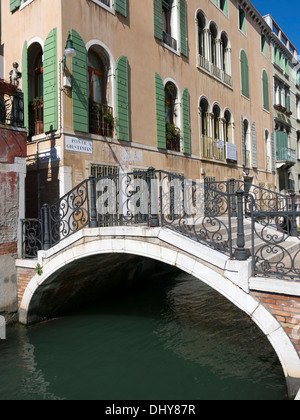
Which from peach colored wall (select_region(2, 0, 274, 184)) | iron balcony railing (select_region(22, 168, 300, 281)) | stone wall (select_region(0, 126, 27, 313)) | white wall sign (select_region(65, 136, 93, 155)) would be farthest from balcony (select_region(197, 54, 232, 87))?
stone wall (select_region(0, 126, 27, 313))

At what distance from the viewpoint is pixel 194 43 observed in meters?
11.9

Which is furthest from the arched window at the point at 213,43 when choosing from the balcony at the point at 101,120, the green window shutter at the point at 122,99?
the balcony at the point at 101,120

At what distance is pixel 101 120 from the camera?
27.3ft

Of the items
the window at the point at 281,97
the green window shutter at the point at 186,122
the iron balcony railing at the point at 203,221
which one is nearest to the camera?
the iron balcony railing at the point at 203,221

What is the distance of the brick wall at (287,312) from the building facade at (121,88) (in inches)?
198

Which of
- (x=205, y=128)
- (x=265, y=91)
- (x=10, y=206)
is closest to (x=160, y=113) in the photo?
(x=205, y=128)

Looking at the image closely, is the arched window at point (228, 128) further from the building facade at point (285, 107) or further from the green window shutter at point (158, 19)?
the building facade at point (285, 107)

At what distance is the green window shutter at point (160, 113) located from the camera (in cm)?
987

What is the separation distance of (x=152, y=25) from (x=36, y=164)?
5539 millimetres

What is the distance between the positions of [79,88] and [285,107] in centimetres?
1673

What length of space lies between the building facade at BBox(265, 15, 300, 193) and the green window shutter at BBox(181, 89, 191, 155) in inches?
377

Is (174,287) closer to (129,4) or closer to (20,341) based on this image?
(20,341)

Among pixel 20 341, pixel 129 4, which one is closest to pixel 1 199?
pixel 20 341

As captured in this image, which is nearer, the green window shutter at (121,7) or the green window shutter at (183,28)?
the green window shutter at (121,7)
